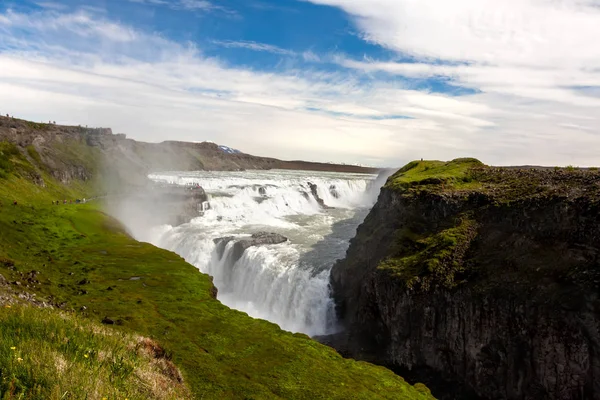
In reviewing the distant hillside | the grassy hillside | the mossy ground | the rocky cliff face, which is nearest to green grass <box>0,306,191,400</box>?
the grassy hillside

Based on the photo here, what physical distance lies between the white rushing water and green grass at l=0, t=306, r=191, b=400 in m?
28.0

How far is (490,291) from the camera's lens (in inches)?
1075

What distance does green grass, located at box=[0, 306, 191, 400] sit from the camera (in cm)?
805

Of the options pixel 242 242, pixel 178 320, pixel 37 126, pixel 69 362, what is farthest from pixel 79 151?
pixel 69 362

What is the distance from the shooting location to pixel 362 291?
36.3 m

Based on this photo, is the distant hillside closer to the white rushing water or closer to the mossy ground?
the white rushing water

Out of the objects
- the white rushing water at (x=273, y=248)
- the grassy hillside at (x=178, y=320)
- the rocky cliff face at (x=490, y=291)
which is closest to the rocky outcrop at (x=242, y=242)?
the white rushing water at (x=273, y=248)

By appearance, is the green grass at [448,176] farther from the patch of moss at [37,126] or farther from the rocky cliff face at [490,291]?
the patch of moss at [37,126]

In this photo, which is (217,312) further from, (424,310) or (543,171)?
(543,171)

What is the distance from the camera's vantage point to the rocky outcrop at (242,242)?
5059cm

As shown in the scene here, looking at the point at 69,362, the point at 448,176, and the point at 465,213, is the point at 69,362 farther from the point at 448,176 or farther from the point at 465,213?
the point at 448,176

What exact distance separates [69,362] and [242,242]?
4242 cm

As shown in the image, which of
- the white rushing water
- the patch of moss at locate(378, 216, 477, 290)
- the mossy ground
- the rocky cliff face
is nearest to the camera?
the rocky cliff face

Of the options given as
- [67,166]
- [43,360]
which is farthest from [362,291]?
[67,166]
